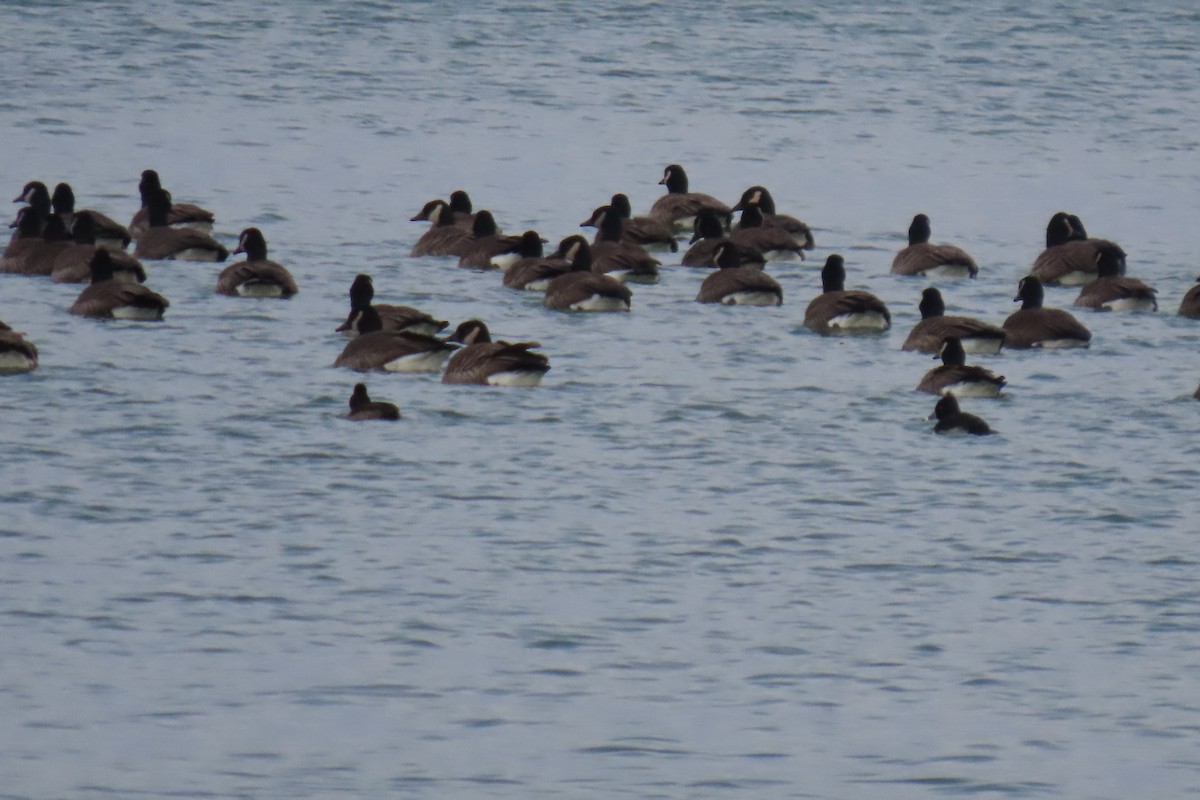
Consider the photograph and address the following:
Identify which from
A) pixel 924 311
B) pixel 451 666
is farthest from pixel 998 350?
pixel 451 666

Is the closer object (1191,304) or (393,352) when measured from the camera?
(393,352)

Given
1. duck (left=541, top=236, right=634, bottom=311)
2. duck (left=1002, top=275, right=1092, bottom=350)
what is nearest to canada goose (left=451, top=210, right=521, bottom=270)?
duck (left=541, top=236, right=634, bottom=311)

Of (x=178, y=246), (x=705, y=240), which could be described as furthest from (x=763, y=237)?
(x=178, y=246)

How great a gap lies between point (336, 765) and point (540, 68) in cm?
3554

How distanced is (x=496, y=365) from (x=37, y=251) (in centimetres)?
721

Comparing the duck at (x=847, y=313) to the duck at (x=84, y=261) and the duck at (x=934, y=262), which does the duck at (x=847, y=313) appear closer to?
the duck at (x=934, y=262)

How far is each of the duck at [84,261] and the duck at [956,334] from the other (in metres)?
7.06

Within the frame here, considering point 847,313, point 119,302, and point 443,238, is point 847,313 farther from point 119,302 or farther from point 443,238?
point 119,302

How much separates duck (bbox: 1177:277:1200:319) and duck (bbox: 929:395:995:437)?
575cm

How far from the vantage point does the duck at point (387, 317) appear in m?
19.8

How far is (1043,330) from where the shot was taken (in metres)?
20.5

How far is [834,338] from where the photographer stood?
21.0 metres

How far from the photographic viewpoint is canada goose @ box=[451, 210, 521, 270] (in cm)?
2414

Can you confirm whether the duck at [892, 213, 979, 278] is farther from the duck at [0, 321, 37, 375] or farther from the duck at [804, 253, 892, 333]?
the duck at [0, 321, 37, 375]
